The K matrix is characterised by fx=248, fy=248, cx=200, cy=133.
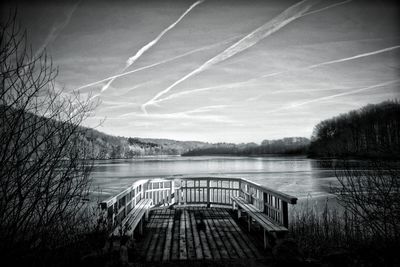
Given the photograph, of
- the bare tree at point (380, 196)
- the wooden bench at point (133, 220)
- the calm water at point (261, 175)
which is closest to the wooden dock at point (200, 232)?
the wooden bench at point (133, 220)

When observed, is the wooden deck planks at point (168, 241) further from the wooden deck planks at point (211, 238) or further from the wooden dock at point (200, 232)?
the wooden deck planks at point (211, 238)

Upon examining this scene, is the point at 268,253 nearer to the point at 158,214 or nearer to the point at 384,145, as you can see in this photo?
the point at 384,145

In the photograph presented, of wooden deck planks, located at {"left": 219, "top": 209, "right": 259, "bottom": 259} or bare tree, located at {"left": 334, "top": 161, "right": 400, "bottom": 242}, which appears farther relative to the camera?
bare tree, located at {"left": 334, "top": 161, "right": 400, "bottom": 242}

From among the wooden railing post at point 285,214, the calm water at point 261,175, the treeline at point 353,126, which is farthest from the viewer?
the treeline at point 353,126

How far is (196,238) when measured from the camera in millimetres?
5176

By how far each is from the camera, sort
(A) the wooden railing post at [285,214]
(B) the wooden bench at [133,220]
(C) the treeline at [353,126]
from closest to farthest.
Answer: (B) the wooden bench at [133,220] < (A) the wooden railing post at [285,214] < (C) the treeline at [353,126]

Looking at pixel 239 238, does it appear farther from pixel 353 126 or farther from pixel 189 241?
pixel 353 126

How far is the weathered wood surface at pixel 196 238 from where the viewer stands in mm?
4340

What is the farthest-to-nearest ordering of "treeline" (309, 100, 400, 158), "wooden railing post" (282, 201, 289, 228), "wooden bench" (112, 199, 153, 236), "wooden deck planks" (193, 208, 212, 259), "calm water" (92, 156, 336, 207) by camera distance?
"treeline" (309, 100, 400, 158), "calm water" (92, 156, 336, 207), "wooden railing post" (282, 201, 289, 228), "wooden deck planks" (193, 208, 212, 259), "wooden bench" (112, 199, 153, 236)

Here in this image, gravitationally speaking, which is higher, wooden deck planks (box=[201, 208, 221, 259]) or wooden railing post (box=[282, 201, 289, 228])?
wooden railing post (box=[282, 201, 289, 228])

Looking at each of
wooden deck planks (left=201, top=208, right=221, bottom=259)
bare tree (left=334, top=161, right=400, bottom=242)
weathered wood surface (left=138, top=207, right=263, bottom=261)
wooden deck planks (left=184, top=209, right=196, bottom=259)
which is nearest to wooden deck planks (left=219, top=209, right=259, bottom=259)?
weathered wood surface (left=138, top=207, right=263, bottom=261)

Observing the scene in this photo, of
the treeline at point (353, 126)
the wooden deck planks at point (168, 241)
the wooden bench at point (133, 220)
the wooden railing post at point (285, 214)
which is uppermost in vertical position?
the treeline at point (353, 126)

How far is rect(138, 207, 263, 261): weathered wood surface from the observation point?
171 inches

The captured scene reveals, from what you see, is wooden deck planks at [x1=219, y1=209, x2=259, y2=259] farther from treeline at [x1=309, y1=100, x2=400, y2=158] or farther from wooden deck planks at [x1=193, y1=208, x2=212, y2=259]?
treeline at [x1=309, y1=100, x2=400, y2=158]
